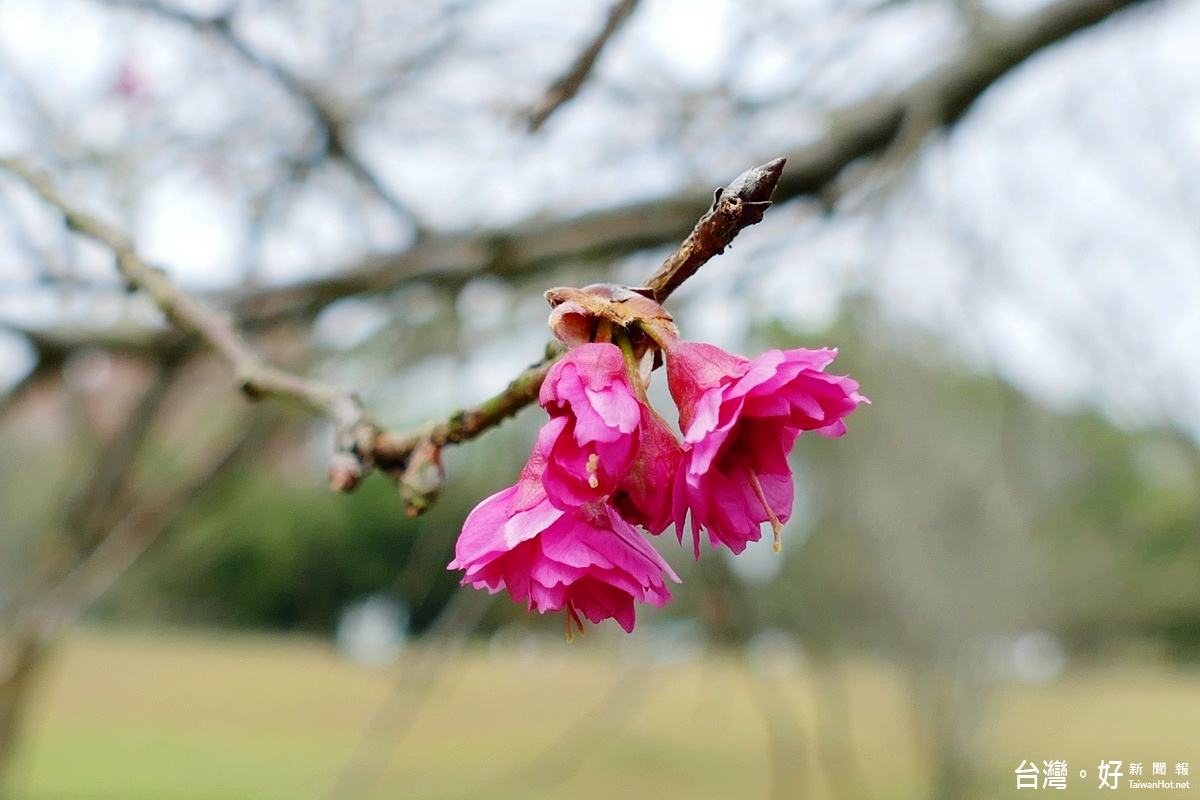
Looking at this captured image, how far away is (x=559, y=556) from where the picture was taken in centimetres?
57

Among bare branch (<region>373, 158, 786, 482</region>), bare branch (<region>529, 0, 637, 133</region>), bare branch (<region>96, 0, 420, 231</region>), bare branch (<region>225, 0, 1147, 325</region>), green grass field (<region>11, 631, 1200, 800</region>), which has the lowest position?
green grass field (<region>11, 631, 1200, 800</region>)

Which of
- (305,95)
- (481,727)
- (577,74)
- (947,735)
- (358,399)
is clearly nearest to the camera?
(358,399)

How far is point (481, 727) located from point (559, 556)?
989cm

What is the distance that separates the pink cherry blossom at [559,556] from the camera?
0.58 m

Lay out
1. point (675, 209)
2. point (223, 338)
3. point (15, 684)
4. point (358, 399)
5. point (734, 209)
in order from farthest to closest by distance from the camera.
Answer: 1. point (15, 684)
2. point (675, 209)
3. point (223, 338)
4. point (358, 399)
5. point (734, 209)

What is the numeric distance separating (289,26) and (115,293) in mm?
973

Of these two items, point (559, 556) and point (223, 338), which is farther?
point (223, 338)

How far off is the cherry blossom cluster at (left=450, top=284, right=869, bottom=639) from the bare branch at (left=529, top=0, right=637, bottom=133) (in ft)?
1.66

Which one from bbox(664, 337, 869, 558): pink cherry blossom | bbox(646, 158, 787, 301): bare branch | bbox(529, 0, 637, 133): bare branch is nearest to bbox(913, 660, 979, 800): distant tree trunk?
bbox(529, 0, 637, 133): bare branch

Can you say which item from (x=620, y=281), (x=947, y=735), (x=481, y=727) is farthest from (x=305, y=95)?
(x=481, y=727)

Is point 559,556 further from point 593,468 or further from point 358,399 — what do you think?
point 358,399

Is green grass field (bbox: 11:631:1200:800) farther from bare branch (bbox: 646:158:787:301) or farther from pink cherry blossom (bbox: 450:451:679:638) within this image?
bare branch (bbox: 646:158:787:301)

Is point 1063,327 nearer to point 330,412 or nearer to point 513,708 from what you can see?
point 330,412

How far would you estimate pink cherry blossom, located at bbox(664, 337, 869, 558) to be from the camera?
1.81ft
